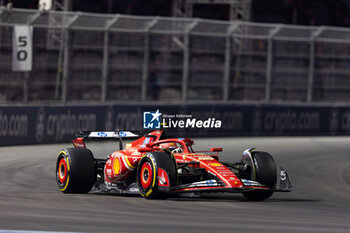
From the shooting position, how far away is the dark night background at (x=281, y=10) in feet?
148

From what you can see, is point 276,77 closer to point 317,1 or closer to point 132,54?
point 132,54

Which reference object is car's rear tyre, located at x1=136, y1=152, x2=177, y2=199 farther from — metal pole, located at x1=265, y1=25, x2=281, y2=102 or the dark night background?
the dark night background

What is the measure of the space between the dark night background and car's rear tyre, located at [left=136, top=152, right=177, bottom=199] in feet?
112

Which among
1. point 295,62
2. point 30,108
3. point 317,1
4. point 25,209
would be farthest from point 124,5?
point 25,209

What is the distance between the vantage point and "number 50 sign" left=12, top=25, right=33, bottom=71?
2386cm

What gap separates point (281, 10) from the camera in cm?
4953

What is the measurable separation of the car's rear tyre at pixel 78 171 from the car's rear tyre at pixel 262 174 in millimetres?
2364

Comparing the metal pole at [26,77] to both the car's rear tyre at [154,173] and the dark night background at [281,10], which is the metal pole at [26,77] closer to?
the car's rear tyre at [154,173]

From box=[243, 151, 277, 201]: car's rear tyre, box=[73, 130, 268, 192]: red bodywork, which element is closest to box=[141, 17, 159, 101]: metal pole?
box=[73, 130, 268, 192]: red bodywork

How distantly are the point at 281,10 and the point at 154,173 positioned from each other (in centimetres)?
4023

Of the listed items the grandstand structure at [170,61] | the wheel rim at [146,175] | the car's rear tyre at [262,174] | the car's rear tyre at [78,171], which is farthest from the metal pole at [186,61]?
the wheel rim at [146,175]

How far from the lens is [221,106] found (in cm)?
2730

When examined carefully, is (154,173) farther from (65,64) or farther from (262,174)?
(65,64)

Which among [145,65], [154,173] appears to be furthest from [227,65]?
[154,173]
